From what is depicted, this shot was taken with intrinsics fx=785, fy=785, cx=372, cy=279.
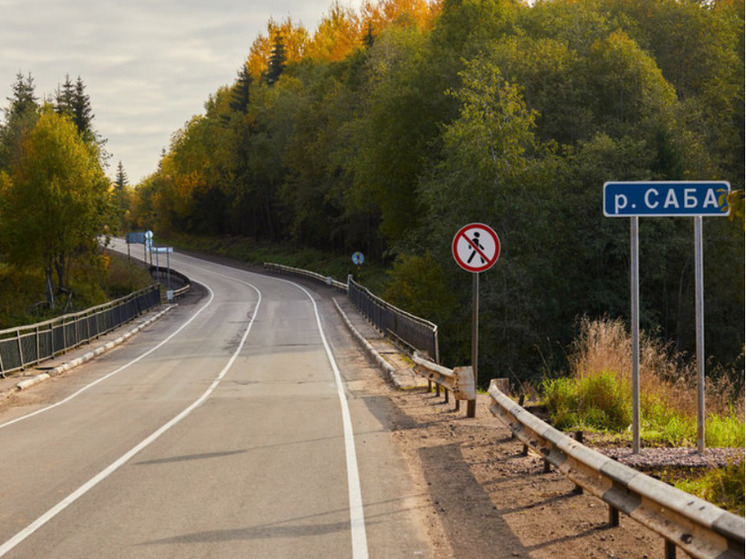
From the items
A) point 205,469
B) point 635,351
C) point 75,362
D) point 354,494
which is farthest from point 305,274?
point 635,351

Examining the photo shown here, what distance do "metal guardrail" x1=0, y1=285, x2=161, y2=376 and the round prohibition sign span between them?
41.2ft

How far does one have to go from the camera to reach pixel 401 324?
26.8m

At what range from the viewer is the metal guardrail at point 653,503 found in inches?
174

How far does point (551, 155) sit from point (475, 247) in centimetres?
2301

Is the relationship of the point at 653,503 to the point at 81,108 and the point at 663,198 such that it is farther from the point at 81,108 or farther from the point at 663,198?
the point at 81,108

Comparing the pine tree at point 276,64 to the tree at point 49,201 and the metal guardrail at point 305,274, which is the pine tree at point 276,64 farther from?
the tree at point 49,201

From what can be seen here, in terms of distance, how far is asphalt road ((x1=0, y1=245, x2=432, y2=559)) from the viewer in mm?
6473

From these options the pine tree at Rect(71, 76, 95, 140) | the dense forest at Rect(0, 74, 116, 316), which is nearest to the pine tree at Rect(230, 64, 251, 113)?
the pine tree at Rect(71, 76, 95, 140)

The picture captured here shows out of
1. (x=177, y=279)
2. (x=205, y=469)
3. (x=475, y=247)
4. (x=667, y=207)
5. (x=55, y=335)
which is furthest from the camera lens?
(x=177, y=279)

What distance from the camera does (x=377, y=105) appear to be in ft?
161

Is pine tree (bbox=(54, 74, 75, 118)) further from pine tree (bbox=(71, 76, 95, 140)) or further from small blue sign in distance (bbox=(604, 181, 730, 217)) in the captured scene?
small blue sign in distance (bbox=(604, 181, 730, 217))

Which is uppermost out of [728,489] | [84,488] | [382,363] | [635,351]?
[635,351]

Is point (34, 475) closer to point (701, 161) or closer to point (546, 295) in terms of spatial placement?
point (546, 295)

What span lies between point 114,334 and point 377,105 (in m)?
23.7
